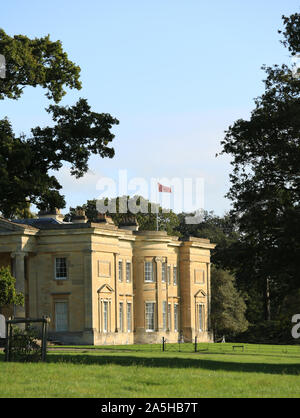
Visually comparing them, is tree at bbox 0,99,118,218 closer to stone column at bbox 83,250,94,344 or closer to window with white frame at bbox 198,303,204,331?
stone column at bbox 83,250,94,344

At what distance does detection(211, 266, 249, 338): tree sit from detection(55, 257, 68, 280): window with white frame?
2809cm

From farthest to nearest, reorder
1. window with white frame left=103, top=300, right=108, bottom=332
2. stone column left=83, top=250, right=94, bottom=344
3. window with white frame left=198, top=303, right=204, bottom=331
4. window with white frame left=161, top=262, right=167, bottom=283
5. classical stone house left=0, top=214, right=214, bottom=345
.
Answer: window with white frame left=198, top=303, right=204, bottom=331 < window with white frame left=161, top=262, right=167, bottom=283 < window with white frame left=103, top=300, right=108, bottom=332 < classical stone house left=0, top=214, right=214, bottom=345 < stone column left=83, top=250, right=94, bottom=344

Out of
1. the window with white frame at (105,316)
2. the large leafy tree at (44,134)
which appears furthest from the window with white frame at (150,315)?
the large leafy tree at (44,134)

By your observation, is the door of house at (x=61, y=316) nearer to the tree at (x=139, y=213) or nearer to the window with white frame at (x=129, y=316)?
the window with white frame at (x=129, y=316)

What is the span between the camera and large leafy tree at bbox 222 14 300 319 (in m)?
39.2

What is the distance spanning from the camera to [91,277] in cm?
Answer: 7438

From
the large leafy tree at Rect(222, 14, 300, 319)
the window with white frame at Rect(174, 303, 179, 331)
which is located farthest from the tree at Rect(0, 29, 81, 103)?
the window with white frame at Rect(174, 303, 179, 331)

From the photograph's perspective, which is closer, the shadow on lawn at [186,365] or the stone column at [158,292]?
the shadow on lawn at [186,365]

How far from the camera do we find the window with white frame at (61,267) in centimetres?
7588

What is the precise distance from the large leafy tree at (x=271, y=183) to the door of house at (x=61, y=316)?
115 feet

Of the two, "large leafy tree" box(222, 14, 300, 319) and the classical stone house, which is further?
the classical stone house

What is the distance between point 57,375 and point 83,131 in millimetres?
19080

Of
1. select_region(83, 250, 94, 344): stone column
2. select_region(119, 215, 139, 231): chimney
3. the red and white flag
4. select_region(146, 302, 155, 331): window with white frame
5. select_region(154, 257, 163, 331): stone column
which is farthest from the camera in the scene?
select_region(119, 215, 139, 231): chimney

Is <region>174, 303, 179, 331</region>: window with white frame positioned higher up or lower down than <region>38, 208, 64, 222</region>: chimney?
lower down
